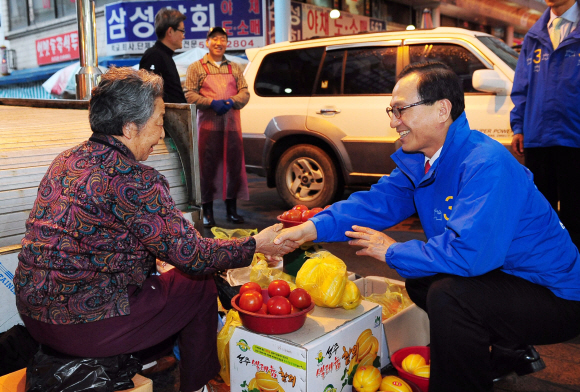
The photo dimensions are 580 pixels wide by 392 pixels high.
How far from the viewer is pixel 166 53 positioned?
5.23 metres

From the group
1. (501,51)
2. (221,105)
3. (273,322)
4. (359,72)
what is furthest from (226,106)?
(273,322)

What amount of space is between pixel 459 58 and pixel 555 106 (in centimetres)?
215

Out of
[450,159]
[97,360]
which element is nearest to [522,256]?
[450,159]

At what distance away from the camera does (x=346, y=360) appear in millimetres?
2434

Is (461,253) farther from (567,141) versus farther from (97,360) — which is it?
(567,141)

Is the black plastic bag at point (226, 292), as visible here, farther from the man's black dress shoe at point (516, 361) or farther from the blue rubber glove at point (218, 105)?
the blue rubber glove at point (218, 105)

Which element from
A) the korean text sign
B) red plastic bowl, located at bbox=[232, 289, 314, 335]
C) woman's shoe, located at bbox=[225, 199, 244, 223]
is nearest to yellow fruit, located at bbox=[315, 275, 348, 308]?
red plastic bowl, located at bbox=[232, 289, 314, 335]

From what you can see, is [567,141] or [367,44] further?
[367,44]

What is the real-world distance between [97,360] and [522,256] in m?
1.80

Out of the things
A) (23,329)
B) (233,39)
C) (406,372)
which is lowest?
(406,372)

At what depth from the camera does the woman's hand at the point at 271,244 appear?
2.63 metres

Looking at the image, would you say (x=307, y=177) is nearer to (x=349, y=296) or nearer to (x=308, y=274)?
(x=308, y=274)

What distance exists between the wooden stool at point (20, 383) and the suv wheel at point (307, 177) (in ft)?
15.1

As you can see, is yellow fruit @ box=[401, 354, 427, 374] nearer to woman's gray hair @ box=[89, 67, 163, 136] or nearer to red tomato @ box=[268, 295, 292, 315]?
red tomato @ box=[268, 295, 292, 315]
